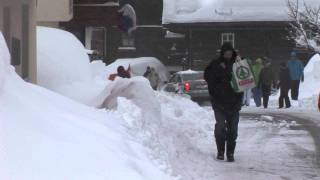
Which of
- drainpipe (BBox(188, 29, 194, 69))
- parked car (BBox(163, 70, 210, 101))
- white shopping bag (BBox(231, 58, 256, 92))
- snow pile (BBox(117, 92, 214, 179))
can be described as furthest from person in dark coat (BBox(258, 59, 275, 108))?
drainpipe (BBox(188, 29, 194, 69))

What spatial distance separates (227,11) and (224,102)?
28.8 m

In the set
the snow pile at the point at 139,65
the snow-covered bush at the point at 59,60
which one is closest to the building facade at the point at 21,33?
the snow-covered bush at the point at 59,60

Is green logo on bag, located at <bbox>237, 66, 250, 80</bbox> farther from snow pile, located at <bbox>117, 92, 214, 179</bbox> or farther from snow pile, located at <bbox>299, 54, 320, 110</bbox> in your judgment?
snow pile, located at <bbox>299, 54, 320, 110</bbox>

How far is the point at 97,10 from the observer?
20891mm

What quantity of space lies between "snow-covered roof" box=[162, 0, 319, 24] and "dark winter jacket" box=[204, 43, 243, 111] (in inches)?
1100

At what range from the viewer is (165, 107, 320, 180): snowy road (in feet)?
27.7

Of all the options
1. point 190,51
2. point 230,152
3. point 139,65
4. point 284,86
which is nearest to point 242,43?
point 190,51

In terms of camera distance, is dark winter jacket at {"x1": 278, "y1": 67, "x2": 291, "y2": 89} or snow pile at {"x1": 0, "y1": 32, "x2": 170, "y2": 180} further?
dark winter jacket at {"x1": 278, "y1": 67, "x2": 291, "y2": 89}

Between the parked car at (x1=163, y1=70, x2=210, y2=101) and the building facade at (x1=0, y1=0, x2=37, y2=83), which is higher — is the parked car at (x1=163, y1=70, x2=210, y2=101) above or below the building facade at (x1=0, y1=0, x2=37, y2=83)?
below

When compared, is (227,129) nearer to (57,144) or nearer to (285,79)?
(57,144)

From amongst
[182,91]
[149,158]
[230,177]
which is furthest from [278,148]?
[182,91]

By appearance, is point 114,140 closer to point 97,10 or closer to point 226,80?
point 226,80

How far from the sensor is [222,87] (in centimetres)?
961

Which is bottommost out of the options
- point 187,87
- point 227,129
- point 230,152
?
point 187,87
